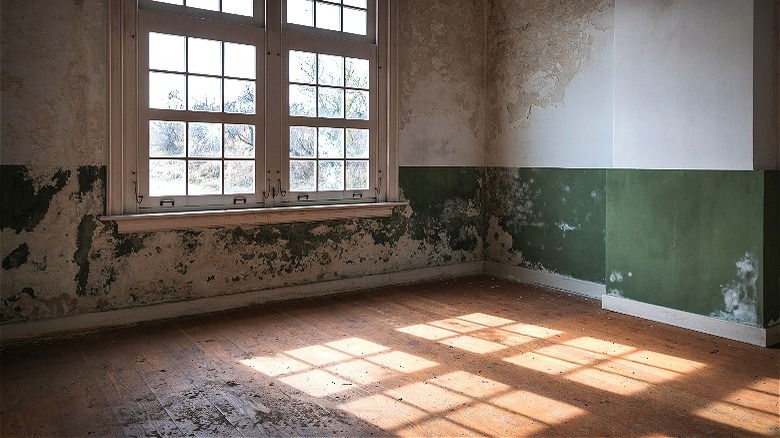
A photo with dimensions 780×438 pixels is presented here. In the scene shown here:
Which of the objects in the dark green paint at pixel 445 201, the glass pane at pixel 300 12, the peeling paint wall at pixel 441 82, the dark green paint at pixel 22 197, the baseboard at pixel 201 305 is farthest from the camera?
the dark green paint at pixel 445 201

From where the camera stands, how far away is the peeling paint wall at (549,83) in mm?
5363

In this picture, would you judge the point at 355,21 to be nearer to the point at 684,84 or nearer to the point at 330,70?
Result: the point at 330,70

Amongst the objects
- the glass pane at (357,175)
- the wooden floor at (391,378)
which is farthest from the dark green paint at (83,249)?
the glass pane at (357,175)

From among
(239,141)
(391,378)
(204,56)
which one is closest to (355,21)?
(204,56)

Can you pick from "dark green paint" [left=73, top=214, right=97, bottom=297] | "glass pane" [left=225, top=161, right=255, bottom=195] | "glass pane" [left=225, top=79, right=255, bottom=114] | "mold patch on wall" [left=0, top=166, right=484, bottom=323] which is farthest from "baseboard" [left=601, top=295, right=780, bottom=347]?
"dark green paint" [left=73, top=214, right=97, bottom=297]

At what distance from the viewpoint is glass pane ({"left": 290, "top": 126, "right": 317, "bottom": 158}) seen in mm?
5258

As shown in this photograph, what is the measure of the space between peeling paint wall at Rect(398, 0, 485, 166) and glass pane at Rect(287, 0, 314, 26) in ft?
3.21

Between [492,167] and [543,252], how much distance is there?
1103 millimetres

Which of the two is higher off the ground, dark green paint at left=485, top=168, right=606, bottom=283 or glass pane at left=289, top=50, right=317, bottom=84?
glass pane at left=289, top=50, right=317, bottom=84

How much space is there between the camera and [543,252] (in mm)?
5961

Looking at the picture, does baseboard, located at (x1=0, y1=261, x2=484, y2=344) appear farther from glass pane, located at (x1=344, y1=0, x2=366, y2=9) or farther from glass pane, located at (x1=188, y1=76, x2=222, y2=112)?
glass pane, located at (x1=344, y1=0, x2=366, y2=9)

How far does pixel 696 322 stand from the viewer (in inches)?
174

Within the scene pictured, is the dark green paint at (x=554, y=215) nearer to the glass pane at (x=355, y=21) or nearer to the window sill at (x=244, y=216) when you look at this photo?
the window sill at (x=244, y=216)

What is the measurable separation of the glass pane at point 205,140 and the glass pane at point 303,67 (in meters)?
0.84
